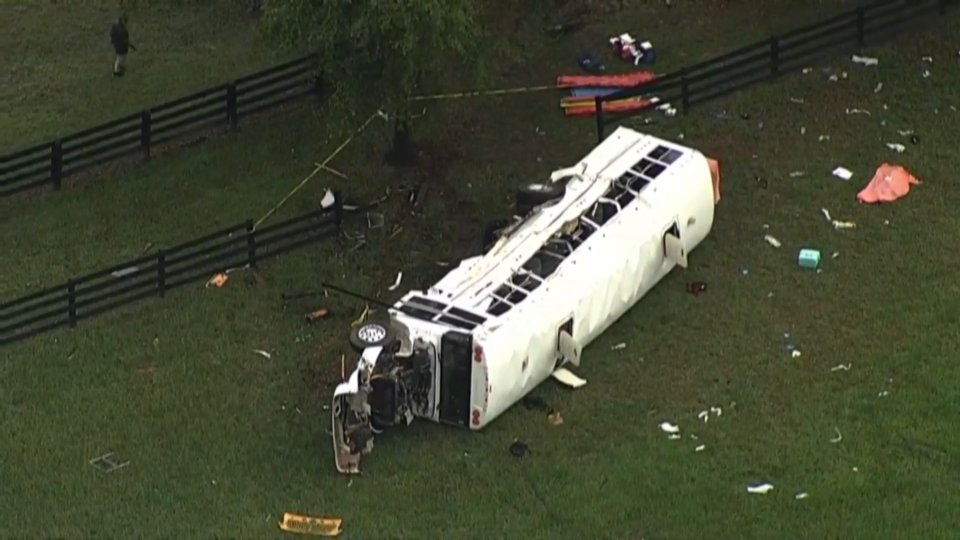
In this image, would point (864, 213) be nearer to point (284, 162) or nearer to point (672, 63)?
point (672, 63)

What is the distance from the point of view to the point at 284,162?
79.7ft

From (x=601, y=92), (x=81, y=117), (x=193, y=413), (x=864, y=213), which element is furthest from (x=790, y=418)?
(x=81, y=117)

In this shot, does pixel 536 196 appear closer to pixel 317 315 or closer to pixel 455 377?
pixel 317 315

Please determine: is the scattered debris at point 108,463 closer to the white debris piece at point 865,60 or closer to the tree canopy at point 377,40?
the tree canopy at point 377,40

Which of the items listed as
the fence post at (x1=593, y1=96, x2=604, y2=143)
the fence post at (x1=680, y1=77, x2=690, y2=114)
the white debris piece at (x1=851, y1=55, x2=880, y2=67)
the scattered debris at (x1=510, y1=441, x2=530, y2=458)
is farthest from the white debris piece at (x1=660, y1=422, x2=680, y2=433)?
the white debris piece at (x1=851, y1=55, x2=880, y2=67)

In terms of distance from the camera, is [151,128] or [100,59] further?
[100,59]

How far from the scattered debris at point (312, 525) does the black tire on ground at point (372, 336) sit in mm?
2005

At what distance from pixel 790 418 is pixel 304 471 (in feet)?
18.1

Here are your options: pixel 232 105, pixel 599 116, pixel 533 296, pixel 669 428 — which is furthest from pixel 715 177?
pixel 232 105

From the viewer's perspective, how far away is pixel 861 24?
25.1 metres

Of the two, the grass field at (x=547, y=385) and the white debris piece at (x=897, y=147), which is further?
the white debris piece at (x=897, y=147)

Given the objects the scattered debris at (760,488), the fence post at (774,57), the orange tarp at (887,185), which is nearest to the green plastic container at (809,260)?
the orange tarp at (887,185)

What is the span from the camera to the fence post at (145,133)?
24.7 meters

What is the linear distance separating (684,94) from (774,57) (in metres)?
1.67
